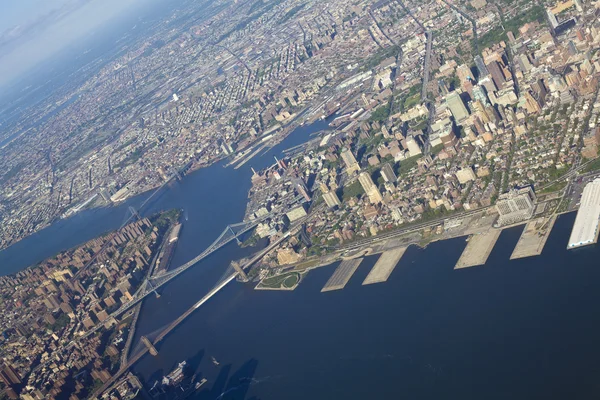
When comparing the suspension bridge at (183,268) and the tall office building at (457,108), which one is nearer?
the tall office building at (457,108)

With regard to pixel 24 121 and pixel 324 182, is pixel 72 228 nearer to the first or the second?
pixel 324 182

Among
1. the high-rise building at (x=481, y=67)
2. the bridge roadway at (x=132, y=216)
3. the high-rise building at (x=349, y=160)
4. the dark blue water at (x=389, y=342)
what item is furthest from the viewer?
the bridge roadway at (x=132, y=216)

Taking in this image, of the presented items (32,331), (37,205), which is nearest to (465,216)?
(32,331)

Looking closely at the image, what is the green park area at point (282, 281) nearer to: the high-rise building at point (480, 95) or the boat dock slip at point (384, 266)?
the boat dock slip at point (384, 266)

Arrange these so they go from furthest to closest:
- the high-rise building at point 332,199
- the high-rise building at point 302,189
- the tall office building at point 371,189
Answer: the high-rise building at point 302,189 < the high-rise building at point 332,199 < the tall office building at point 371,189

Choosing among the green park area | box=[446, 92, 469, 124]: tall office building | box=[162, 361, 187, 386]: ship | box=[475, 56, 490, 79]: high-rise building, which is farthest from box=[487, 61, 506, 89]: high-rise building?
box=[162, 361, 187, 386]: ship

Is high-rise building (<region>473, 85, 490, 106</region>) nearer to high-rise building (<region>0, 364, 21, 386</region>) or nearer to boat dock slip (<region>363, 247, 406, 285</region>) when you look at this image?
boat dock slip (<region>363, 247, 406, 285</region>)

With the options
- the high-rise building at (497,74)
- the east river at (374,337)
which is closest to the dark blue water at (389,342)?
the east river at (374,337)
